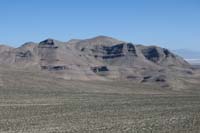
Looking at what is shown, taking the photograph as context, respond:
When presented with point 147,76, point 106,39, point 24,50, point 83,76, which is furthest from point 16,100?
point 106,39

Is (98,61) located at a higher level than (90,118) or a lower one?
higher

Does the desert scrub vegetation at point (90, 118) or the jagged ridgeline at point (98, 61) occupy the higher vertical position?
the jagged ridgeline at point (98, 61)

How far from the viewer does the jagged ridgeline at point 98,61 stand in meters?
127

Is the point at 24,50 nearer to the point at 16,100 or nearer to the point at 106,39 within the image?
the point at 106,39

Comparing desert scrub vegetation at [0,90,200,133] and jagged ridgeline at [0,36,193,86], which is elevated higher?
jagged ridgeline at [0,36,193,86]

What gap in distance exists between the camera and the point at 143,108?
55.2 metres

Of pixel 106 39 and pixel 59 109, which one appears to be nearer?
pixel 59 109

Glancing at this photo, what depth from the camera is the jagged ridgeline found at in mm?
Result: 127062

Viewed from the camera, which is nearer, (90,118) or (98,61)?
(90,118)

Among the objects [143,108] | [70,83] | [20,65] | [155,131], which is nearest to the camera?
[155,131]

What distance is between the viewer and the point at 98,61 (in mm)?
162250

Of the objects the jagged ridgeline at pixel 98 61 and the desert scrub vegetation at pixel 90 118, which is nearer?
the desert scrub vegetation at pixel 90 118

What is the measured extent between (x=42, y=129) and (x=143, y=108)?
2105 cm

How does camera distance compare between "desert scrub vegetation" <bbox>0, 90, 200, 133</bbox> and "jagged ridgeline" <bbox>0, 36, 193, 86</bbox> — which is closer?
"desert scrub vegetation" <bbox>0, 90, 200, 133</bbox>
